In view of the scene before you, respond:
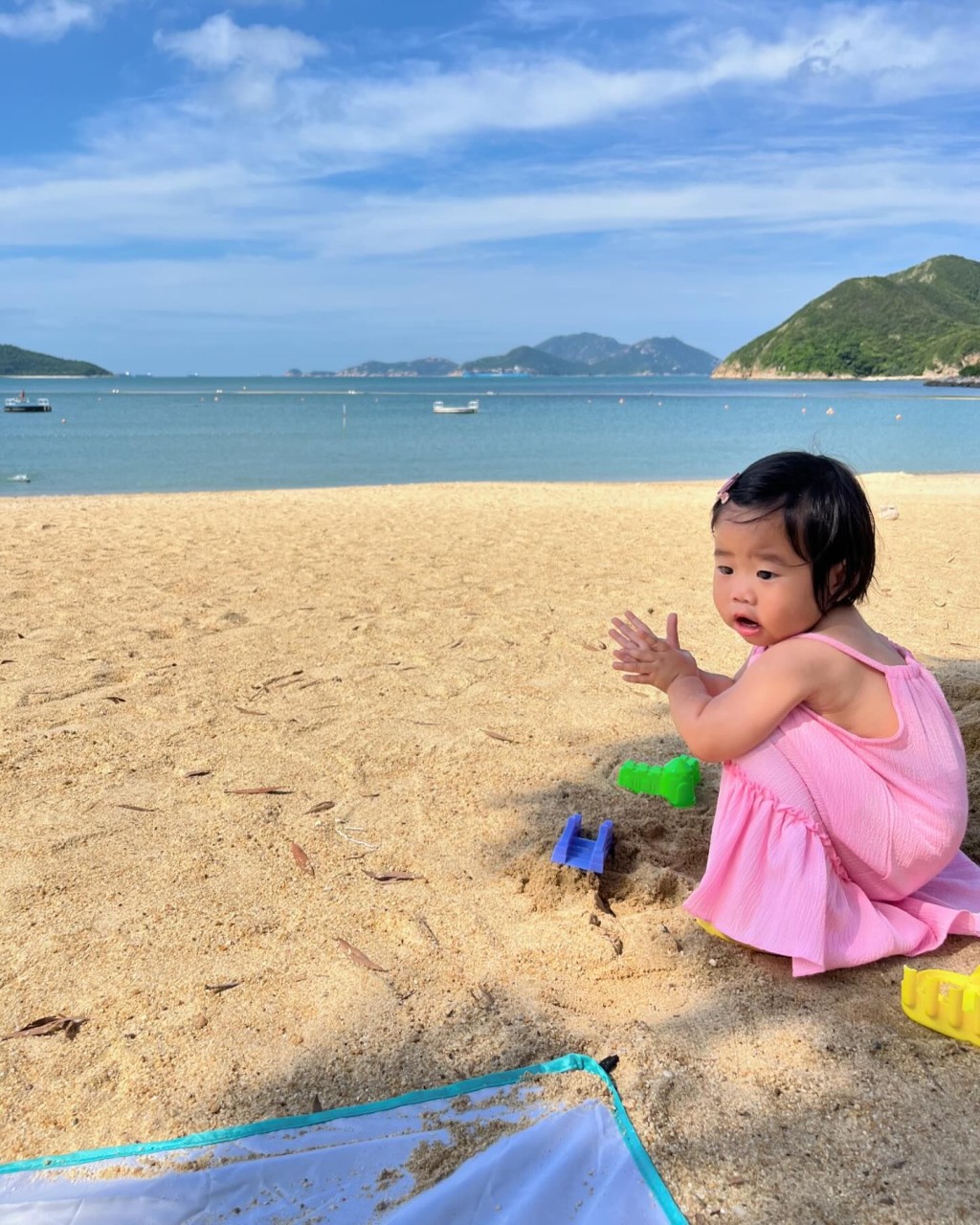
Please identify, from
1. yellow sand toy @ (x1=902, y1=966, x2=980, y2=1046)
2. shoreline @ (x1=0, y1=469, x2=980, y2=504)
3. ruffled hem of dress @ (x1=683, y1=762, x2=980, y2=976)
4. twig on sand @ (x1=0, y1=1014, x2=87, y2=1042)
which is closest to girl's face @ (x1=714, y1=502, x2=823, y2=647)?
ruffled hem of dress @ (x1=683, y1=762, x2=980, y2=976)

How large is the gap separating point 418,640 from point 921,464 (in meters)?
19.5

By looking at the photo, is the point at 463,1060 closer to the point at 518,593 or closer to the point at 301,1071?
the point at 301,1071

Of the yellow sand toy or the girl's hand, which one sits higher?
the girl's hand

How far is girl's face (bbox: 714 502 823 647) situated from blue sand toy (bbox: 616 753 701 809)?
1.10 metres

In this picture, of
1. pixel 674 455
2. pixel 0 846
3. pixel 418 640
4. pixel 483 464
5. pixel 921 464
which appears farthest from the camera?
pixel 674 455

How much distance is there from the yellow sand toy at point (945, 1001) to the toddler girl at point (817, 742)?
0.20 m

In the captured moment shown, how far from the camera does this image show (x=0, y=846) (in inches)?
116

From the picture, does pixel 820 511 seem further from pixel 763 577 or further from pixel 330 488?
pixel 330 488

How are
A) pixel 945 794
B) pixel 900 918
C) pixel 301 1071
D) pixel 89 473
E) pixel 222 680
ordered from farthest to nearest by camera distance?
pixel 89 473 < pixel 222 680 < pixel 900 918 < pixel 945 794 < pixel 301 1071

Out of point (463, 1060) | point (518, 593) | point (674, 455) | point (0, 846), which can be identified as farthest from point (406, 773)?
point (674, 455)

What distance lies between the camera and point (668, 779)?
10.9 feet

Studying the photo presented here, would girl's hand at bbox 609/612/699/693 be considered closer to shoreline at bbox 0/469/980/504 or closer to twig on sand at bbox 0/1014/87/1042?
twig on sand at bbox 0/1014/87/1042

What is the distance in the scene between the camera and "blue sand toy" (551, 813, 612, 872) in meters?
2.73

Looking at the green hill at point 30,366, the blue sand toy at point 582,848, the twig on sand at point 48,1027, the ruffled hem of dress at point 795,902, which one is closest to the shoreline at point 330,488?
the blue sand toy at point 582,848
